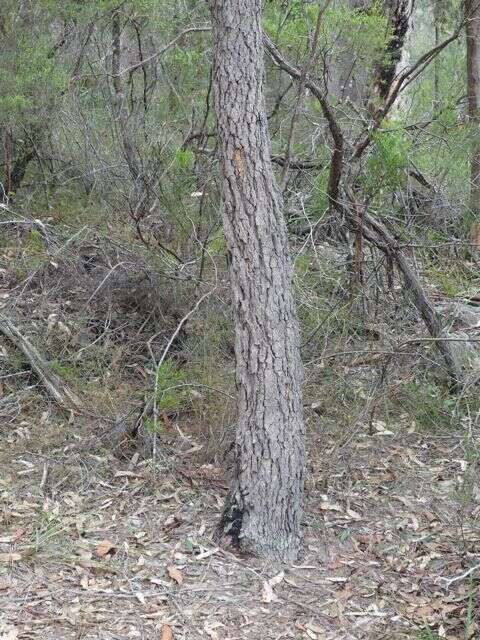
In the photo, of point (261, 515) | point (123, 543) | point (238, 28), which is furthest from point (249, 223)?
point (123, 543)

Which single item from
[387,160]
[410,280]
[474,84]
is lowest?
[410,280]

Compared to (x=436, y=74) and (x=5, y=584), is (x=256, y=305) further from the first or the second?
(x=436, y=74)

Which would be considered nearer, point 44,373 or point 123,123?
point 44,373

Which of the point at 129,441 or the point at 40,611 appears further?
the point at 129,441

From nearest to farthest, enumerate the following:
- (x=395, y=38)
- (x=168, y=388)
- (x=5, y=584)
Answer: (x=5, y=584) < (x=168, y=388) < (x=395, y=38)

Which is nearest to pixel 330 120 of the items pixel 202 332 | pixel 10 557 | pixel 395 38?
pixel 202 332

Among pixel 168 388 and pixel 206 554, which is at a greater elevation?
pixel 168 388

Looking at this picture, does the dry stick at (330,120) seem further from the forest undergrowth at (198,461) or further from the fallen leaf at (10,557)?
the fallen leaf at (10,557)

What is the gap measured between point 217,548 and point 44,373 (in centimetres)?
199

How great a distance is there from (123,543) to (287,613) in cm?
95

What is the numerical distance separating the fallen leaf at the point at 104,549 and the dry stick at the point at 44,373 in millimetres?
1355

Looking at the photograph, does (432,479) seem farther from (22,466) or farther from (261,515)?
(22,466)

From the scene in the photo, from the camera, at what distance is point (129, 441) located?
17.0 ft

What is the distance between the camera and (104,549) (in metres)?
4.25
